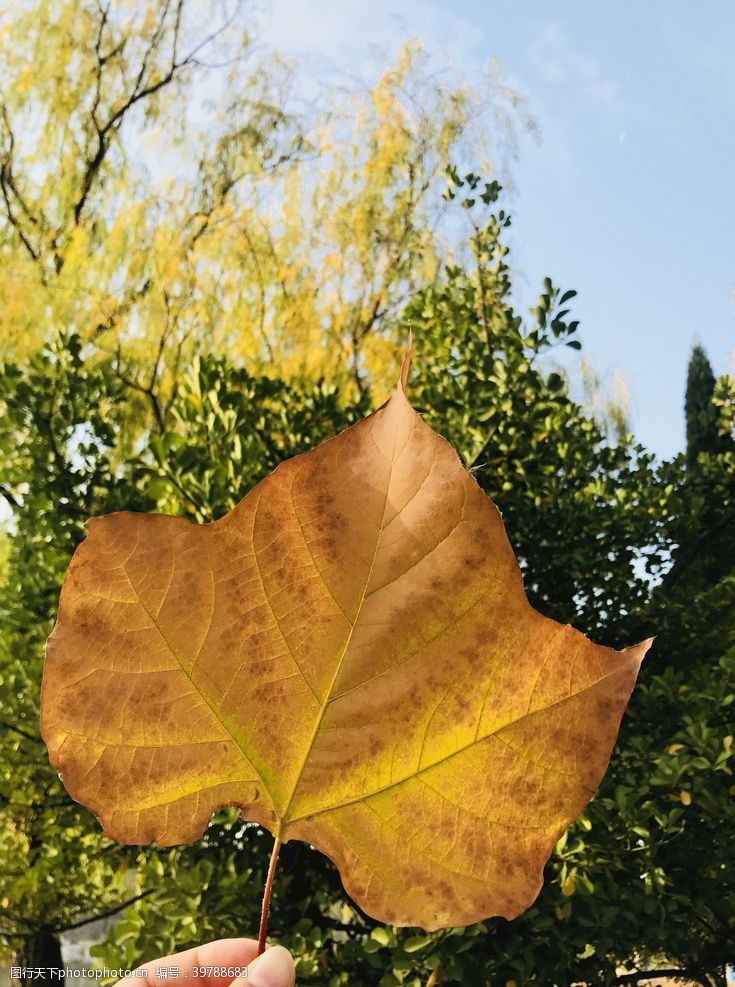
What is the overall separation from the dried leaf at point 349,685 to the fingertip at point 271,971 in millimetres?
149

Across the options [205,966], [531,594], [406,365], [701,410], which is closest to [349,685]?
[406,365]

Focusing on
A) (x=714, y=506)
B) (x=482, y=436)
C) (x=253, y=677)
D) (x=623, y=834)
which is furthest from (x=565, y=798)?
(x=714, y=506)

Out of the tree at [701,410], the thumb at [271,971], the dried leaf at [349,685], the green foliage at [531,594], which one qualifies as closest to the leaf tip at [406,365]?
the dried leaf at [349,685]

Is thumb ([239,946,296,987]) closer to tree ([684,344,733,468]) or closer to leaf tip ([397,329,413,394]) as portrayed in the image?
leaf tip ([397,329,413,394])

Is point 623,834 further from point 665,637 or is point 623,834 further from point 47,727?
point 47,727

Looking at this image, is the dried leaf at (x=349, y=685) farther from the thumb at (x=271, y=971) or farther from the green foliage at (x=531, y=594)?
the green foliage at (x=531, y=594)

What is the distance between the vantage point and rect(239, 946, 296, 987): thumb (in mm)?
638

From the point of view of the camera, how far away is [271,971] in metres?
0.65

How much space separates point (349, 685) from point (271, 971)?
10.5 inches

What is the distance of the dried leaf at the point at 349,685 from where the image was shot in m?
0.53

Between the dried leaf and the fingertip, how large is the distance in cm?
15

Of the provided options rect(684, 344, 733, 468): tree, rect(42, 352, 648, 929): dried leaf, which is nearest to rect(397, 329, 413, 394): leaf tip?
rect(42, 352, 648, 929): dried leaf

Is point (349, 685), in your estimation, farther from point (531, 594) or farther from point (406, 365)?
point (531, 594)

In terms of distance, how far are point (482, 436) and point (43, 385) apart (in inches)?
77.1
